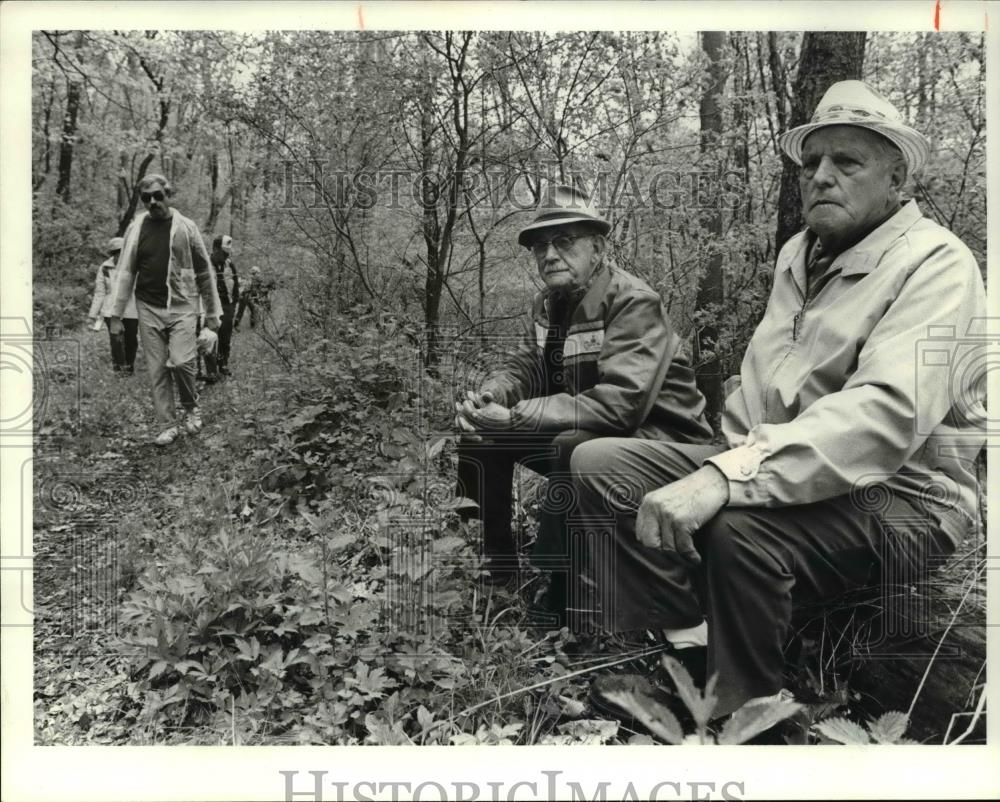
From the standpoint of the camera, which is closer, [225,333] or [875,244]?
[875,244]

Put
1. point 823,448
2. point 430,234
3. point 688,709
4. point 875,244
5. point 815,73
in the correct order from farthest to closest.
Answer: point 430,234, point 815,73, point 688,709, point 875,244, point 823,448

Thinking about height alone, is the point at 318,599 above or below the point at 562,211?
below

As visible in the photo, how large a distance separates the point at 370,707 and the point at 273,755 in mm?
363

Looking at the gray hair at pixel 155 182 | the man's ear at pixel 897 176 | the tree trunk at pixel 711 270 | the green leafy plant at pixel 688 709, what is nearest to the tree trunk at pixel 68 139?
the gray hair at pixel 155 182

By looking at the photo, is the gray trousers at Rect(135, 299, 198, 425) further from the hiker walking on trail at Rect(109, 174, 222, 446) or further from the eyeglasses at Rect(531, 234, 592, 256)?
the eyeglasses at Rect(531, 234, 592, 256)

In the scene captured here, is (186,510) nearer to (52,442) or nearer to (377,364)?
(52,442)

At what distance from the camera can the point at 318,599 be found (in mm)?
3027

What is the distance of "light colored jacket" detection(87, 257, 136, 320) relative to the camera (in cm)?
306

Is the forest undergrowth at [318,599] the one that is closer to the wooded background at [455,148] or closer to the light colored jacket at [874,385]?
the wooded background at [455,148]

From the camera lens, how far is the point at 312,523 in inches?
120

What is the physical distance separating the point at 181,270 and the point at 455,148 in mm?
1156

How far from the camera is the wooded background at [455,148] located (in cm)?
303

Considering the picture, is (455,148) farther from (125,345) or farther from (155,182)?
(125,345)

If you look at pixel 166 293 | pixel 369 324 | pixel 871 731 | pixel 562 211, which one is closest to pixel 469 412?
pixel 369 324
